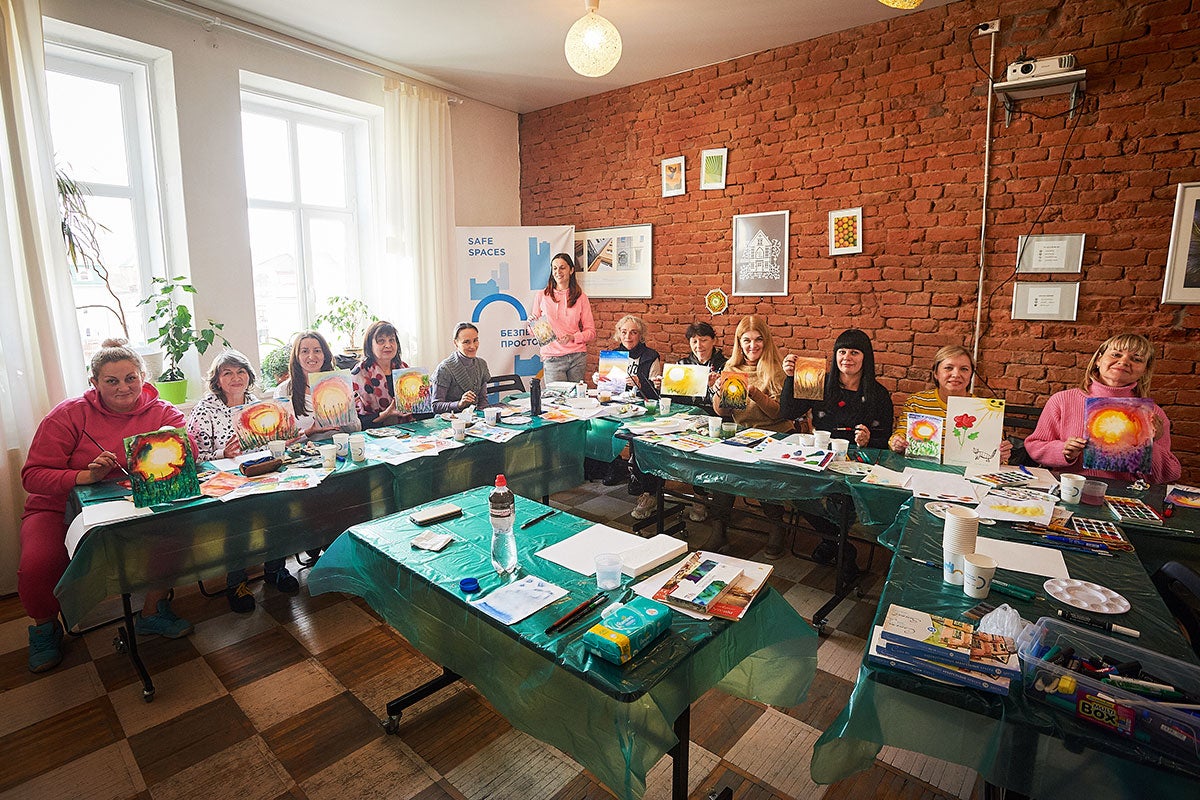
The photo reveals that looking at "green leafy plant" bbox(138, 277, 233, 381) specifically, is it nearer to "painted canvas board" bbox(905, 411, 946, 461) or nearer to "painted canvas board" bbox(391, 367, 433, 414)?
"painted canvas board" bbox(391, 367, 433, 414)

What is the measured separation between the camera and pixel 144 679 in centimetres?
236

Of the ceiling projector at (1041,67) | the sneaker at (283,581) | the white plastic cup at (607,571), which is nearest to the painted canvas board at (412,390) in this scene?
the sneaker at (283,581)

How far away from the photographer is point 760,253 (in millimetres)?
4840

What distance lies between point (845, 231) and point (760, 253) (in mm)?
668

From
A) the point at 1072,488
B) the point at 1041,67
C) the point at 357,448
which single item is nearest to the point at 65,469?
the point at 357,448

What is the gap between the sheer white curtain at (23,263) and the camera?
324 cm

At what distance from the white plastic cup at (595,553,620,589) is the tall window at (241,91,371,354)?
4094mm

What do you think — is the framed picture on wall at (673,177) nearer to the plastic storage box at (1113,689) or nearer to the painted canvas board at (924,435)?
the painted canvas board at (924,435)

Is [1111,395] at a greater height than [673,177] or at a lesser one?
lesser

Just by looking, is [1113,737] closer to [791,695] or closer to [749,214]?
[791,695]

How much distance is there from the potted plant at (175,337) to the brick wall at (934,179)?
3.52m

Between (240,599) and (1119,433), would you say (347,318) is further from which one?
(1119,433)

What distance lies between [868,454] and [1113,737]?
1900 mm

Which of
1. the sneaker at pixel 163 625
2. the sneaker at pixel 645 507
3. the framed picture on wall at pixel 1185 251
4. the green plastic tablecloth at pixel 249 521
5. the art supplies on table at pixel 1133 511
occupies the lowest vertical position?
the sneaker at pixel 163 625
